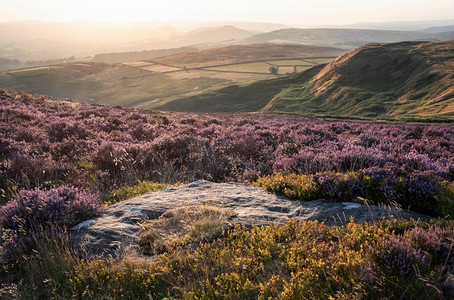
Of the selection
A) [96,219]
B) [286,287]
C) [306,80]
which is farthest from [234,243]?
[306,80]

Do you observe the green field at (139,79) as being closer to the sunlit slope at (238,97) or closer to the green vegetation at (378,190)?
the sunlit slope at (238,97)

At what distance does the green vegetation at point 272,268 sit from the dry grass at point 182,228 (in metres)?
0.22

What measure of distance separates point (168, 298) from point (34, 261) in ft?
7.01

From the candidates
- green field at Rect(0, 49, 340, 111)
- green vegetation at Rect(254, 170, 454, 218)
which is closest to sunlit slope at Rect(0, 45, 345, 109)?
green field at Rect(0, 49, 340, 111)

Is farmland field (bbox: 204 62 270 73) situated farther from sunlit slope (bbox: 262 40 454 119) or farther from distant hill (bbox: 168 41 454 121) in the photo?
sunlit slope (bbox: 262 40 454 119)

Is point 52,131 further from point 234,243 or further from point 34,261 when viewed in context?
point 234,243

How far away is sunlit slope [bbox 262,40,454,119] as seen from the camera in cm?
5203

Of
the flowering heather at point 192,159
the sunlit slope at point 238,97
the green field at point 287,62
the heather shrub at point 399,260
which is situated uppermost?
the green field at point 287,62

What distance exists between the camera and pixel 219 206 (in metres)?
5.87

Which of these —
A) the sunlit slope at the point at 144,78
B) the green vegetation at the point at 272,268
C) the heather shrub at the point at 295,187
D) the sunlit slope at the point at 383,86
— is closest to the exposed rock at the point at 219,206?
the heather shrub at the point at 295,187

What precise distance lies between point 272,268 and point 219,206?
6.99 feet

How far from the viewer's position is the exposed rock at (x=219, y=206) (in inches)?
193

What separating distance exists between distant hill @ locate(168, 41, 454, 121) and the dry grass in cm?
4205

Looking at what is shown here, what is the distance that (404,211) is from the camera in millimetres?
5277
